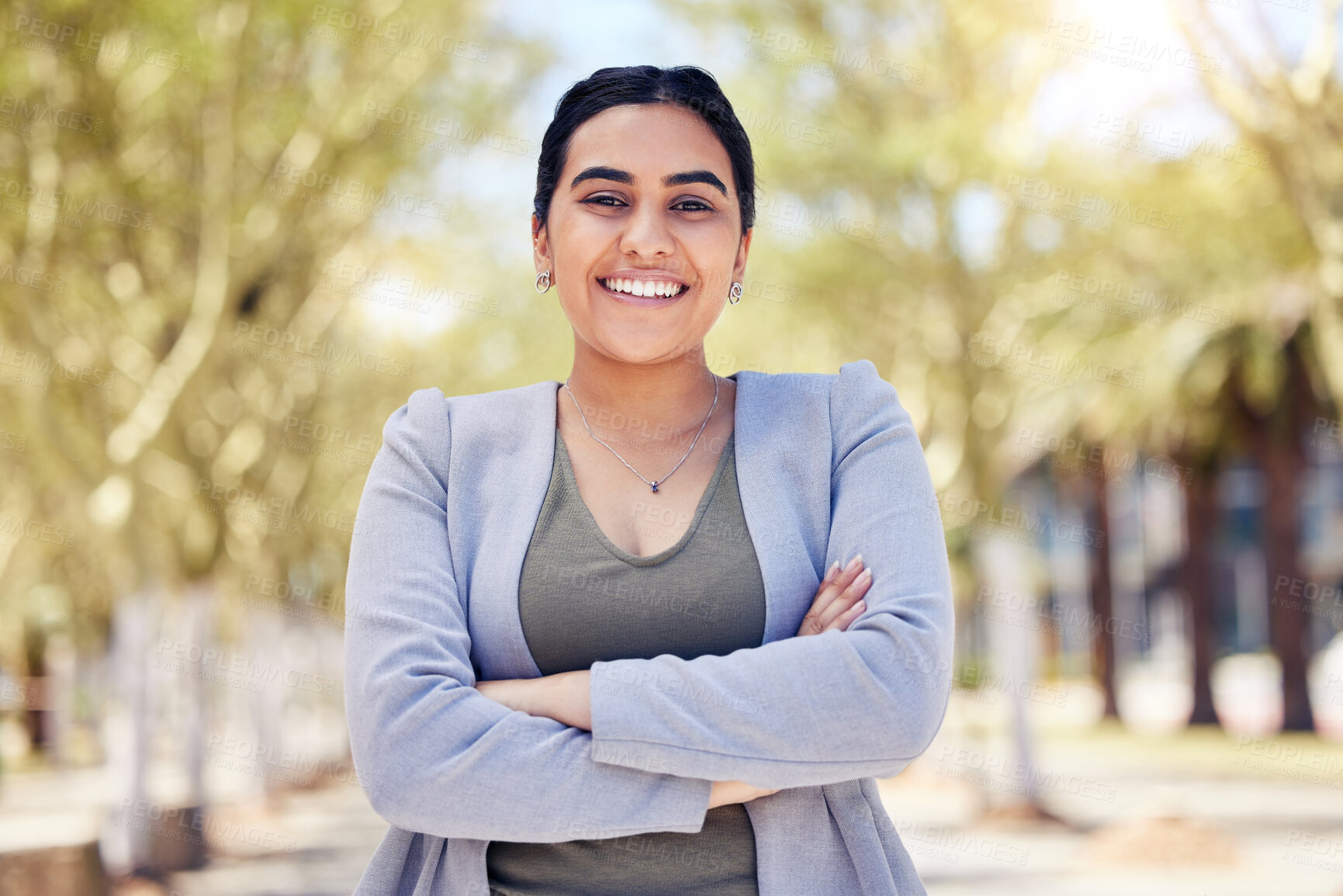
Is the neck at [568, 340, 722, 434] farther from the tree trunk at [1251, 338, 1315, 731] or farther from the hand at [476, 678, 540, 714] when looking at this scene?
the tree trunk at [1251, 338, 1315, 731]

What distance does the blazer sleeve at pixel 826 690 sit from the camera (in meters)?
1.86

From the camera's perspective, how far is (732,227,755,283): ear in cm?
233

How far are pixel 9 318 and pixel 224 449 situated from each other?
4.84 meters

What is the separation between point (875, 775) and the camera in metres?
1.95

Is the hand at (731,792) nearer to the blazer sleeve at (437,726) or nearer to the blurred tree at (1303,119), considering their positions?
the blazer sleeve at (437,726)

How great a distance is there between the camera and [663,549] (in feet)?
6.69

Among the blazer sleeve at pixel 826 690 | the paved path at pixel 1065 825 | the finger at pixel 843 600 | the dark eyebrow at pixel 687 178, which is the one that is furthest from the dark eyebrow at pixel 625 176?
the paved path at pixel 1065 825

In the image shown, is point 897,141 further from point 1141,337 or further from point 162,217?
point 162,217

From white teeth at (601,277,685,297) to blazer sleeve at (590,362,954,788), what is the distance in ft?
1.52

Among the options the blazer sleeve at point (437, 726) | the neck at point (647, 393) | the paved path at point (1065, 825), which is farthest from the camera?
the paved path at point (1065, 825)

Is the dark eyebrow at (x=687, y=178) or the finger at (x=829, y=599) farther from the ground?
the dark eyebrow at (x=687, y=178)

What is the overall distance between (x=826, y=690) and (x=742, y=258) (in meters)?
0.84

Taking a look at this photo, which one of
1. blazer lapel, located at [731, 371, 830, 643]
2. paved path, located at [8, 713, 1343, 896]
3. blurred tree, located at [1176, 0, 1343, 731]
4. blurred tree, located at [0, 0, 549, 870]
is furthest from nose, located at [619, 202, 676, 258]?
blurred tree, located at [0, 0, 549, 870]

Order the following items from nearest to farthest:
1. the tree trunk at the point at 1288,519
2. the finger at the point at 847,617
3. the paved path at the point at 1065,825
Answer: the finger at the point at 847,617 → the paved path at the point at 1065,825 → the tree trunk at the point at 1288,519
